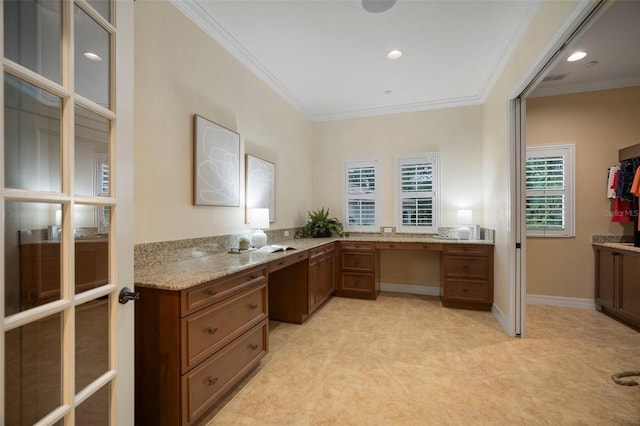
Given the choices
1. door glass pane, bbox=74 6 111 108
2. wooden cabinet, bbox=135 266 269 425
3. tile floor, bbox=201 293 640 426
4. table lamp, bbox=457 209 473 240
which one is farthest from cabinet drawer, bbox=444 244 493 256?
door glass pane, bbox=74 6 111 108

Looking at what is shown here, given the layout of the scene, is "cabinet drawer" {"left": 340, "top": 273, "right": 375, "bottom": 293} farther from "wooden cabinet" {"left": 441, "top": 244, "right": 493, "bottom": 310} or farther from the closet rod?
the closet rod

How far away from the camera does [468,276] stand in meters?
3.64

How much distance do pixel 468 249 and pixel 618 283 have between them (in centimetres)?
155

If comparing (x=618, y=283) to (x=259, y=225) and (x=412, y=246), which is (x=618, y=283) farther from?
(x=259, y=225)

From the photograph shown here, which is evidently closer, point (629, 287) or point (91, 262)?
point (91, 262)

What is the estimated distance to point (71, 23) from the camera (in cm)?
98

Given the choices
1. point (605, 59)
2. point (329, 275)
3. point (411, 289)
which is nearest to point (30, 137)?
point (329, 275)

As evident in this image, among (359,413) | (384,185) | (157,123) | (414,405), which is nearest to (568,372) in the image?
(414,405)

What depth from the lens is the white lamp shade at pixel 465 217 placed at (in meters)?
3.97

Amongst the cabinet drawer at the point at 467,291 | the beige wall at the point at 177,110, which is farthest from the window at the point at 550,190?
the beige wall at the point at 177,110

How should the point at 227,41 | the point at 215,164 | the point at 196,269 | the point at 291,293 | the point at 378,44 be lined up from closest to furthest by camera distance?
the point at 196,269 < the point at 215,164 < the point at 227,41 < the point at 378,44 < the point at 291,293

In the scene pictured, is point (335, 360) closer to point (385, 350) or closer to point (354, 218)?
point (385, 350)

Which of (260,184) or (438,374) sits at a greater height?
(260,184)

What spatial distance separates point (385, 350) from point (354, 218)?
2500mm
